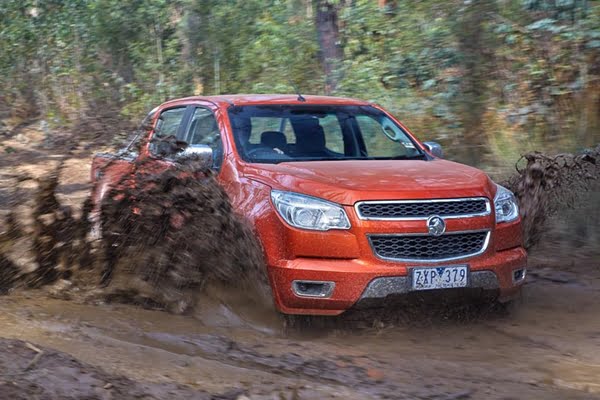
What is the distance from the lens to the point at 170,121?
7.49 metres

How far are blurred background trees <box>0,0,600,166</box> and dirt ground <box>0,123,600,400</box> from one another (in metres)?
3.03

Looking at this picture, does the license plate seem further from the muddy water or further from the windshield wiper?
the windshield wiper

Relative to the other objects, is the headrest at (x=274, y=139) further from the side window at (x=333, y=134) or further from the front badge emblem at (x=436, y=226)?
the front badge emblem at (x=436, y=226)

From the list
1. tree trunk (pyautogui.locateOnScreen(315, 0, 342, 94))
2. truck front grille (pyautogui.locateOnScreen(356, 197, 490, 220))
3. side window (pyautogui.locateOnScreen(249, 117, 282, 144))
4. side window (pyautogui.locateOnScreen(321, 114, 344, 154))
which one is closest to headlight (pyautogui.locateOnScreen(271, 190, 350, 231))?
truck front grille (pyautogui.locateOnScreen(356, 197, 490, 220))

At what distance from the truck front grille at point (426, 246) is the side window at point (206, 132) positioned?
148 cm

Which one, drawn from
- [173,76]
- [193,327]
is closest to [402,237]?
[193,327]

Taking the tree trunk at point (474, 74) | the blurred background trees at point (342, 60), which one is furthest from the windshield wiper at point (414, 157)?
the tree trunk at point (474, 74)

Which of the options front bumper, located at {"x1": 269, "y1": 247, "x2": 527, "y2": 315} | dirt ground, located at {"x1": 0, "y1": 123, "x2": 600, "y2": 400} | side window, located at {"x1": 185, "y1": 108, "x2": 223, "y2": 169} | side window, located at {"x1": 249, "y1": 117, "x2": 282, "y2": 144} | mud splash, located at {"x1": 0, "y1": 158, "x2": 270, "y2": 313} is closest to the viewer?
dirt ground, located at {"x1": 0, "y1": 123, "x2": 600, "y2": 400}

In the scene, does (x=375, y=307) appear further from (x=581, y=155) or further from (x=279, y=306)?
(x=581, y=155)

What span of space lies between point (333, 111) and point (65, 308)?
257 cm

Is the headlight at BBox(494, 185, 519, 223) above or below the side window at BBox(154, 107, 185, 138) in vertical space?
below

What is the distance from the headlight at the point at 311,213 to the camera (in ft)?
17.8

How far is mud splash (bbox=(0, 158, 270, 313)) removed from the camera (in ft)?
19.9

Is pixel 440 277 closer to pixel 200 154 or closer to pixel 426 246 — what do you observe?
pixel 426 246
